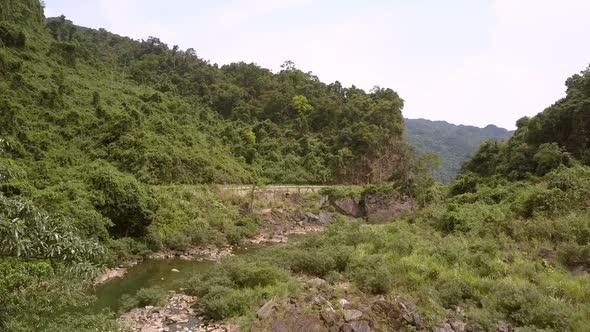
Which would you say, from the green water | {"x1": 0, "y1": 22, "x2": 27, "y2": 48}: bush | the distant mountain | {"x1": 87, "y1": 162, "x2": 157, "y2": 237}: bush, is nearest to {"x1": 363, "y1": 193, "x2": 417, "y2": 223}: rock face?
the green water

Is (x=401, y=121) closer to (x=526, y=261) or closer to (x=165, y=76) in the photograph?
(x=165, y=76)

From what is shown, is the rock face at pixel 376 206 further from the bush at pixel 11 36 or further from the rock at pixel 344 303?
the bush at pixel 11 36

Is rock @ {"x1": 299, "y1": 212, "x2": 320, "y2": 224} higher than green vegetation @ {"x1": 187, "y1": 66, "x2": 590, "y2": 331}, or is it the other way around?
green vegetation @ {"x1": 187, "y1": 66, "x2": 590, "y2": 331}

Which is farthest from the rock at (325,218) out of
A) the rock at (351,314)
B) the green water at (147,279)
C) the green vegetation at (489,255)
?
the rock at (351,314)

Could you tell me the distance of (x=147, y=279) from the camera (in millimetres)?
19031

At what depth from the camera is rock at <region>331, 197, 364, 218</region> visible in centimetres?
4191

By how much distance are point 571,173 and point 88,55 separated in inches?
2026

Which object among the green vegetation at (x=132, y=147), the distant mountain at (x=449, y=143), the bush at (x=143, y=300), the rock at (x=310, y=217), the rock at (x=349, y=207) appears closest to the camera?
the green vegetation at (x=132, y=147)

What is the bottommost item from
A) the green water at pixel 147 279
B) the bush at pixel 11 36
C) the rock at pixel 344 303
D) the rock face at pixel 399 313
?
the green water at pixel 147 279

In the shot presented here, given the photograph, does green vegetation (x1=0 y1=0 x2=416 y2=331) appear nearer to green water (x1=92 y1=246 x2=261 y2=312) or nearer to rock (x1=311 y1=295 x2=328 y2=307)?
green water (x1=92 y1=246 x2=261 y2=312)

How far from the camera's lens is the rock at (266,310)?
1218 cm

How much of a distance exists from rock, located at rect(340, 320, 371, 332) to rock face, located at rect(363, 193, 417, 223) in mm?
28479

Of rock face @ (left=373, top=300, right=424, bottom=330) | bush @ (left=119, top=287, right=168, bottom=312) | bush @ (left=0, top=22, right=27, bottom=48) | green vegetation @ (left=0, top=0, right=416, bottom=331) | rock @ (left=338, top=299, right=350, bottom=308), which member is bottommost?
bush @ (left=119, top=287, right=168, bottom=312)

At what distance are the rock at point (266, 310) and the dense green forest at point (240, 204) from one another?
242 millimetres
